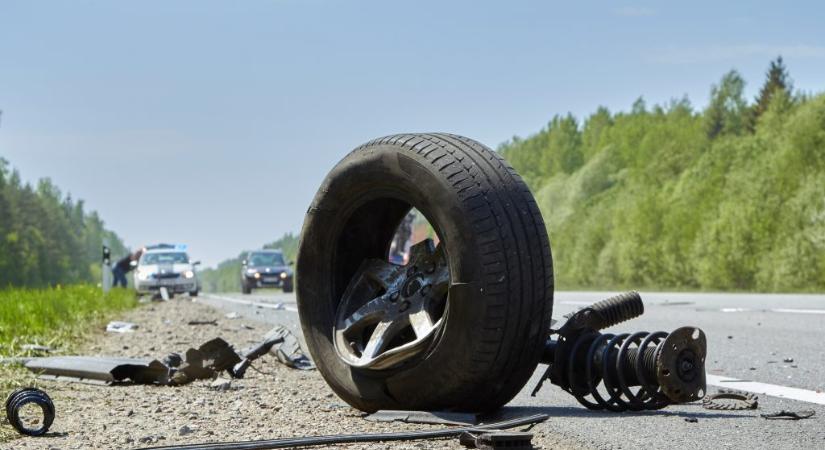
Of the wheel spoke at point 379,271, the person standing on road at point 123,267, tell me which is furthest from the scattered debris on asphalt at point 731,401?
the person standing on road at point 123,267

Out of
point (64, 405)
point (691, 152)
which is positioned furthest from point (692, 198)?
point (64, 405)

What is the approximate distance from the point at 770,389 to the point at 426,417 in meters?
2.08

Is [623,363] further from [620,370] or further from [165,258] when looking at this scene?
[165,258]

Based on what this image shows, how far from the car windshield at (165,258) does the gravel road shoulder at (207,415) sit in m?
27.2

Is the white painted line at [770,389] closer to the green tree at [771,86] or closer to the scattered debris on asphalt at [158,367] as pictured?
the scattered debris on asphalt at [158,367]

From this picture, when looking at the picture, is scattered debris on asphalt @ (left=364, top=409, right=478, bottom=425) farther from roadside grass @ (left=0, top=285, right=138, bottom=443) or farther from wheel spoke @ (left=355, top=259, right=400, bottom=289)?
roadside grass @ (left=0, top=285, right=138, bottom=443)

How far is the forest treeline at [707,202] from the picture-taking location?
50.5 m

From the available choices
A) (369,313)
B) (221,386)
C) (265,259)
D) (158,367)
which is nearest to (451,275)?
(369,313)

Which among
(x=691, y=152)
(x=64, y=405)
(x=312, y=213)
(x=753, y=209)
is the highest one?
(x=691, y=152)

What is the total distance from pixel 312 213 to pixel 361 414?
1.06 metres

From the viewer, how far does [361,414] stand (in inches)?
210

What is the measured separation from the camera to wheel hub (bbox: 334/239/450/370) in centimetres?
512

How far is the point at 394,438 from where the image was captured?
4.30 meters

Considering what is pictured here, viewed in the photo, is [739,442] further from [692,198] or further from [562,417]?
[692,198]
